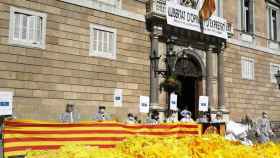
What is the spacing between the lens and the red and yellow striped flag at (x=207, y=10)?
21.1m

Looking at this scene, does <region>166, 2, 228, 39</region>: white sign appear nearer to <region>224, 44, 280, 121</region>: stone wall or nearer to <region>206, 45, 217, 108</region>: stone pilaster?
<region>206, 45, 217, 108</region>: stone pilaster

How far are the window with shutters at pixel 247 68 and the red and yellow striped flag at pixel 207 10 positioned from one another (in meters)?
5.36

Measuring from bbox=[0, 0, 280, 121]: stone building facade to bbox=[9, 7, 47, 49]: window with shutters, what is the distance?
0.13 feet

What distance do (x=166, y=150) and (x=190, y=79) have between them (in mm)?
17963

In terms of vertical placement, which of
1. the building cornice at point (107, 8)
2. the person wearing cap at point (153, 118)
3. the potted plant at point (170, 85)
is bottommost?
the person wearing cap at point (153, 118)

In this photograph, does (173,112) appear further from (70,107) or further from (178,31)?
(70,107)

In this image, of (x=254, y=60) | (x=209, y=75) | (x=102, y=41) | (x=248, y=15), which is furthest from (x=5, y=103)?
(x=248, y=15)

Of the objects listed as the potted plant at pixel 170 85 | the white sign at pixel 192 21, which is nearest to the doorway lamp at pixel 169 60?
the potted plant at pixel 170 85

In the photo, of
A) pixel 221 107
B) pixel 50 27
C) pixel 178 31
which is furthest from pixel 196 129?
pixel 221 107

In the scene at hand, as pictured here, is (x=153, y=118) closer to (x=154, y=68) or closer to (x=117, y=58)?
(x=154, y=68)

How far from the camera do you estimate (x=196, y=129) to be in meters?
12.3

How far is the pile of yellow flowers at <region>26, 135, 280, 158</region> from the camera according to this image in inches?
170

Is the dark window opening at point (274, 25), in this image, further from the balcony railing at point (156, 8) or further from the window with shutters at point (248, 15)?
the balcony railing at point (156, 8)

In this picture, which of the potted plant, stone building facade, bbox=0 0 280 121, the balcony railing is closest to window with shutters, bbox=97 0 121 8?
stone building facade, bbox=0 0 280 121
